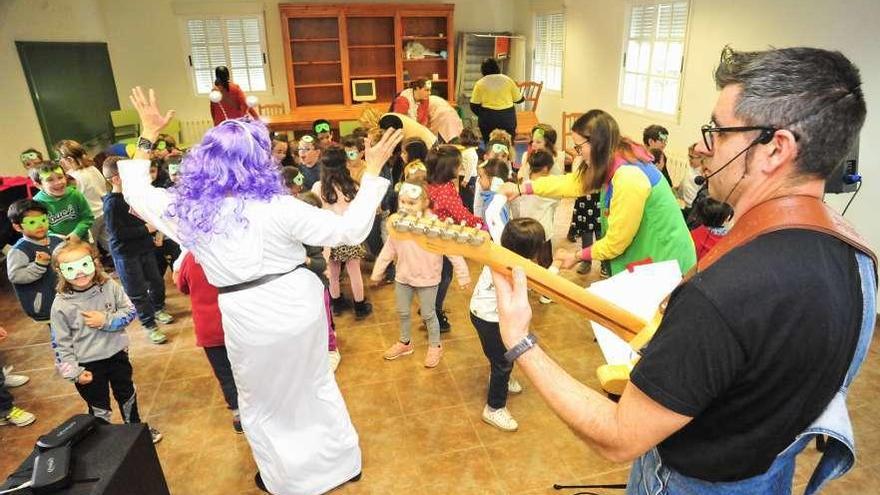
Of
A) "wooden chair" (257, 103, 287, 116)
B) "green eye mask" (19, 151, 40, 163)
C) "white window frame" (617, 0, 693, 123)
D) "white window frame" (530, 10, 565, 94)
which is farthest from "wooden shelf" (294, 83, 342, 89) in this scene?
"green eye mask" (19, 151, 40, 163)

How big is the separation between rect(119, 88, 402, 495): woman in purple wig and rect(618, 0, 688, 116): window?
577 centimetres

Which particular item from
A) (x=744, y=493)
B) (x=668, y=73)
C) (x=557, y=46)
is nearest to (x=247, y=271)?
(x=744, y=493)

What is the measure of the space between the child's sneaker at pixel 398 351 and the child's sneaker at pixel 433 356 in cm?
17

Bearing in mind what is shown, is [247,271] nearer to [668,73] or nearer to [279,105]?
[668,73]

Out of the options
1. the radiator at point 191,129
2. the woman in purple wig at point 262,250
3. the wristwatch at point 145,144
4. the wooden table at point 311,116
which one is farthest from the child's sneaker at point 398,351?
the radiator at point 191,129

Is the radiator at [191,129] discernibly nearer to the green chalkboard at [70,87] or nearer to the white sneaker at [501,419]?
the green chalkboard at [70,87]

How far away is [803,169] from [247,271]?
1.70m

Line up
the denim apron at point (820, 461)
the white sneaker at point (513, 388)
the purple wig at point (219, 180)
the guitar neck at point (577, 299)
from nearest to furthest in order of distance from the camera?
the denim apron at point (820, 461) < the guitar neck at point (577, 299) < the purple wig at point (219, 180) < the white sneaker at point (513, 388)

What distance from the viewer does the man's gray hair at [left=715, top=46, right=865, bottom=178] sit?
2.81 ft

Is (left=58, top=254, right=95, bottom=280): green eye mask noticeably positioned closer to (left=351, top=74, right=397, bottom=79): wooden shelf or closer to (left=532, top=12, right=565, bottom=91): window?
(left=351, top=74, right=397, bottom=79): wooden shelf

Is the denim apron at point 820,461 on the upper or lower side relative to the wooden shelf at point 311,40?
lower

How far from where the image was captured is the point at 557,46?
30.7ft

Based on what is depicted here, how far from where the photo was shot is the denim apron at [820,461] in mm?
943

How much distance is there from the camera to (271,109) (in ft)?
30.3
